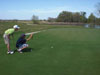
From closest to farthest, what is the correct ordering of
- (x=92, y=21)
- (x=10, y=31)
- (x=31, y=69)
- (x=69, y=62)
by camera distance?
(x=31, y=69) < (x=69, y=62) < (x=10, y=31) < (x=92, y=21)

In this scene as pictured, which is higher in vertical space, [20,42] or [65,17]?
[65,17]

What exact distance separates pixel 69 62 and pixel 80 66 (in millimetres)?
633

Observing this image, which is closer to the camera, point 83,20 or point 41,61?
point 41,61

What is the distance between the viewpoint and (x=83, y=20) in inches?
4252

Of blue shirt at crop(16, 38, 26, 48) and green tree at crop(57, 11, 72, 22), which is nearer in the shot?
blue shirt at crop(16, 38, 26, 48)

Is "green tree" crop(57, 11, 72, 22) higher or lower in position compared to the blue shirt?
higher

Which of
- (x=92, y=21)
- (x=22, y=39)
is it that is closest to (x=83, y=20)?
(x=92, y=21)

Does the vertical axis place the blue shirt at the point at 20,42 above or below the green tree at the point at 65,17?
below

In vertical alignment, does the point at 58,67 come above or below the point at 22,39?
below

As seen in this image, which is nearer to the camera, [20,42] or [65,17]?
[20,42]

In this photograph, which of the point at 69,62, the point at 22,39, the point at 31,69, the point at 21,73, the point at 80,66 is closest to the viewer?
the point at 21,73

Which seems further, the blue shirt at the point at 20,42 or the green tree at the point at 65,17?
the green tree at the point at 65,17

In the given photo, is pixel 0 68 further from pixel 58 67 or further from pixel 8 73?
pixel 58 67

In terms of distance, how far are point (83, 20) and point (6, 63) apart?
345 ft
